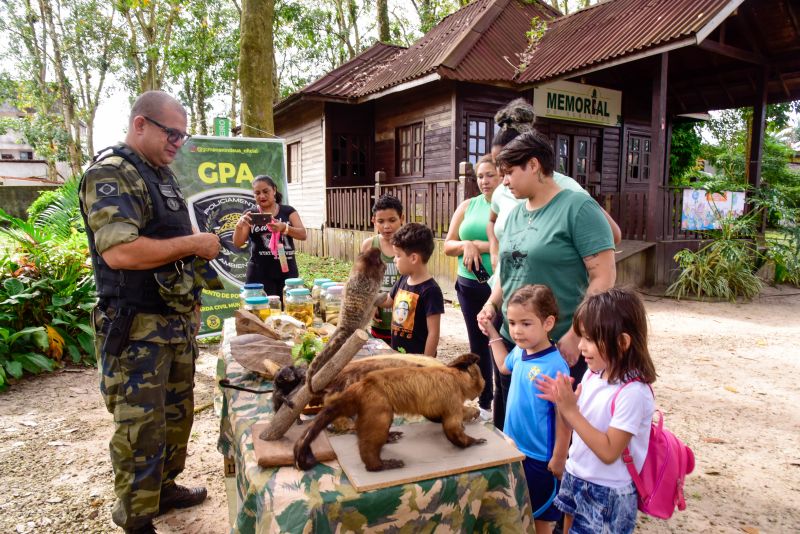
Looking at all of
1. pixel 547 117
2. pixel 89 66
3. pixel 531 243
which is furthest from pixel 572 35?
pixel 89 66

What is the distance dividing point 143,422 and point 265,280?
2.32 m

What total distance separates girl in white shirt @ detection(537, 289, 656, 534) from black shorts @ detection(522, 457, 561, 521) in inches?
6.3

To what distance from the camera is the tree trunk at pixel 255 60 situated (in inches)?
285

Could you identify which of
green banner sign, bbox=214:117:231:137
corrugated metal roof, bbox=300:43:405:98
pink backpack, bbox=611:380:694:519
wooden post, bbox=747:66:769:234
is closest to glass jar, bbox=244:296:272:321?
pink backpack, bbox=611:380:694:519

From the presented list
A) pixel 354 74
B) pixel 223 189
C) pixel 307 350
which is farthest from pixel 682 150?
pixel 307 350

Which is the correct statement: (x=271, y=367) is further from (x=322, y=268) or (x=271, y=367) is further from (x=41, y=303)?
(x=322, y=268)

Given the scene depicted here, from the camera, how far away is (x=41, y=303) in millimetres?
5301

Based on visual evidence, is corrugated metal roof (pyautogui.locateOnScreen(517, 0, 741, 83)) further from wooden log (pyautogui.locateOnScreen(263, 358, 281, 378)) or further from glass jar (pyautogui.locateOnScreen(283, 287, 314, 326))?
wooden log (pyautogui.locateOnScreen(263, 358, 281, 378))

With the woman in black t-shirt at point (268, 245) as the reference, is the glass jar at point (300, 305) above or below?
below

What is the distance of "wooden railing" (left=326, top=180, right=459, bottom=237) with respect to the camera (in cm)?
913

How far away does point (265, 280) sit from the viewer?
14.7 ft

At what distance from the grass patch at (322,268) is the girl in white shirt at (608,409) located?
7770 mm

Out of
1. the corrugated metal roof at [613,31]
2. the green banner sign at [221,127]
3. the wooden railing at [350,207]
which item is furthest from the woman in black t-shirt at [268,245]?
the wooden railing at [350,207]

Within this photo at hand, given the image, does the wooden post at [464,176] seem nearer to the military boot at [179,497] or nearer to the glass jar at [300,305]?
the glass jar at [300,305]
